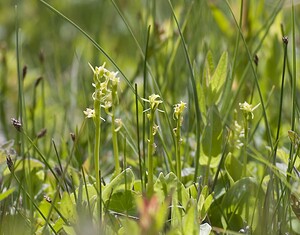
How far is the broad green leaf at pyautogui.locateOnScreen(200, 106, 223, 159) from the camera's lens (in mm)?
1368

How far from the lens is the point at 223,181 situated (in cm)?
141

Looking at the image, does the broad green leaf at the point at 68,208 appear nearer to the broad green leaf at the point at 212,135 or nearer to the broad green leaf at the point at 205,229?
the broad green leaf at the point at 205,229

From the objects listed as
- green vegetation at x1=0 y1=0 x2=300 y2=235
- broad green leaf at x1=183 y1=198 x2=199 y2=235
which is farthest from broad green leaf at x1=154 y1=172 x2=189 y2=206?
broad green leaf at x1=183 y1=198 x2=199 y2=235

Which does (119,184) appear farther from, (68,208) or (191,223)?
(191,223)

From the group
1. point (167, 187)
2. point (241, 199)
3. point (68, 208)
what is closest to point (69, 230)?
point (68, 208)

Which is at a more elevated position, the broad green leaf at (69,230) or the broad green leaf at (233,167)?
the broad green leaf at (233,167)

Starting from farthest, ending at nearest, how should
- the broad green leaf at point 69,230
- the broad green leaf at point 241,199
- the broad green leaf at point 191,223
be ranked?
1. the broad green leaf at point 241,199
2. the broad green leaf at point 69,230
3. the broad green leaf at point 191,223

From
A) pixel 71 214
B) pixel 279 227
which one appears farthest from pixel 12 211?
pixel 279 227

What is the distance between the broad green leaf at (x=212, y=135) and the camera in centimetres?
137

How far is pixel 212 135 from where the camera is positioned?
138 cm

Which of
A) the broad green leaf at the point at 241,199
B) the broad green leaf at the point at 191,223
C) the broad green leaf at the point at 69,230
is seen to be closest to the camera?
the broad green leaf at the point at 191,223

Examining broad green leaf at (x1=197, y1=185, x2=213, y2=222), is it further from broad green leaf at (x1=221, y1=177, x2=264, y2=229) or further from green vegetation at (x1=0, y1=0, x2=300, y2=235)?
broad green leaf at (x1=221, y1=177, x2=264, y2=229)

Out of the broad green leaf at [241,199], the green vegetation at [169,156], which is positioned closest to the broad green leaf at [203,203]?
the green vegetation at [169,156]

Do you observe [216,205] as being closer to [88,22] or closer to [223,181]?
[223,181]
